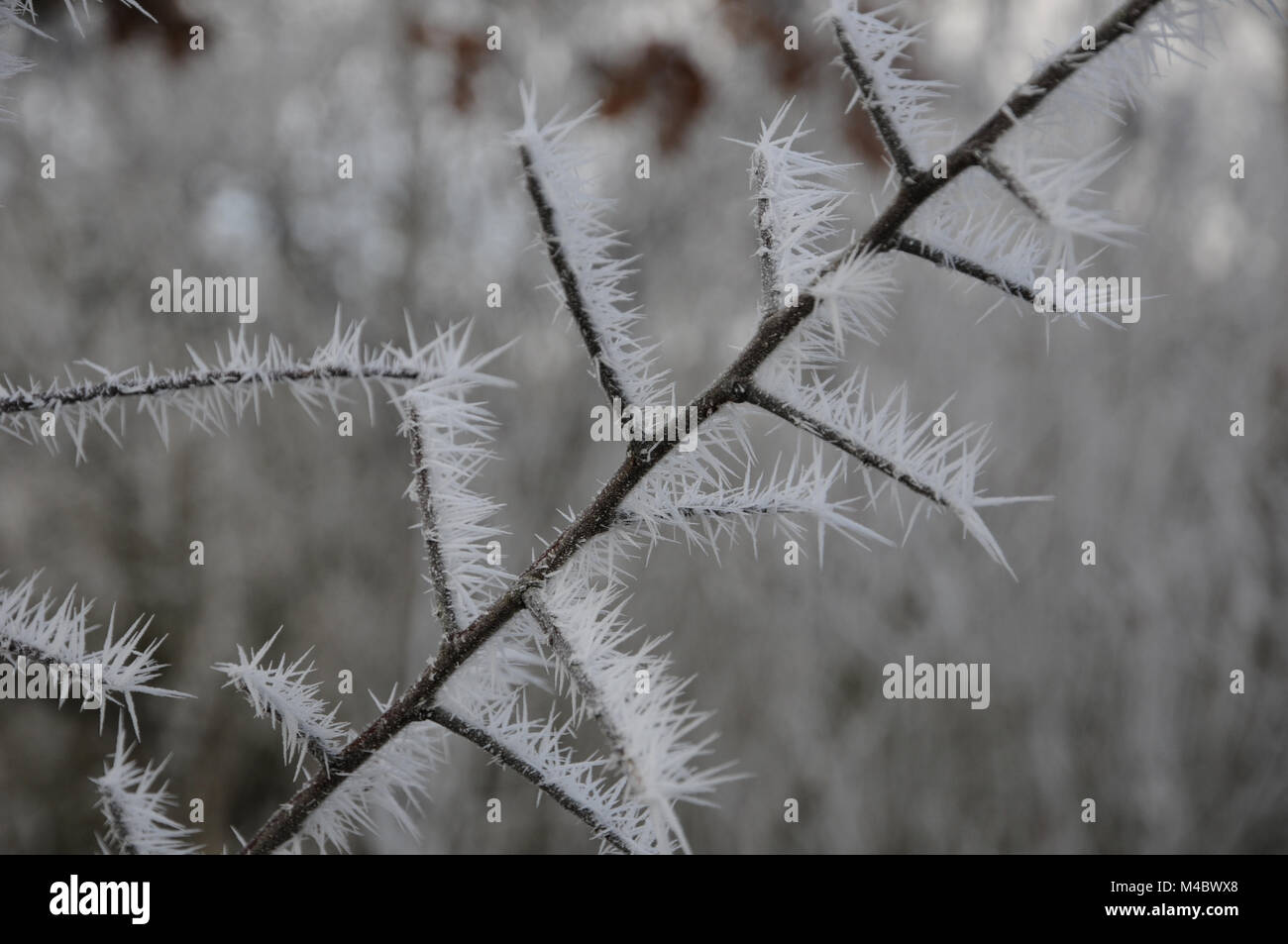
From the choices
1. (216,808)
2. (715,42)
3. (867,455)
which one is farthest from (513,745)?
(216,808)

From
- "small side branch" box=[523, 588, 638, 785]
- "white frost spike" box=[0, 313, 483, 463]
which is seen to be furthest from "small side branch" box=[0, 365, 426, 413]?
"small side branch" box=[523, 588, 638, 785]

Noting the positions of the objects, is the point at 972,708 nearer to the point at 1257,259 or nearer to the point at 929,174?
the point at 1257,259

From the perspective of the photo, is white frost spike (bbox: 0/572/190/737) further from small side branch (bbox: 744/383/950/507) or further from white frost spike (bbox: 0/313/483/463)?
small side branch (bbox: 744/383/950/507)

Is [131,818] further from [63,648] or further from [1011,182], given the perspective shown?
[1011,182]

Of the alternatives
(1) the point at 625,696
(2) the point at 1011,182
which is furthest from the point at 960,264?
(1) the point at 625,696

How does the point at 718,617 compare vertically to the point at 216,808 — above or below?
above

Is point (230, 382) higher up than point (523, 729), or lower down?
higher up
